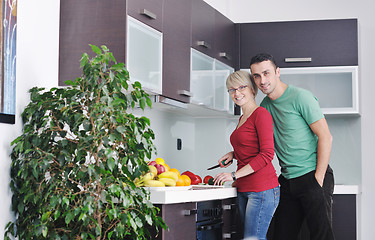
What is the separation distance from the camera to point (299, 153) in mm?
3178

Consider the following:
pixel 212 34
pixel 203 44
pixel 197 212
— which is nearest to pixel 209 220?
pixel 197 212

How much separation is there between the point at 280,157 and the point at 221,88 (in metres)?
1.12

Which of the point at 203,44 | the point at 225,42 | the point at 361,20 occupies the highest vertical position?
the point at 361,20

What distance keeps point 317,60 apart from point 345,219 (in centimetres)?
127

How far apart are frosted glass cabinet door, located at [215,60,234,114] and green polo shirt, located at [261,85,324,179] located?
3.29 feet

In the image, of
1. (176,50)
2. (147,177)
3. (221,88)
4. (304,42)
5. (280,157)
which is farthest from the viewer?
(304,42)

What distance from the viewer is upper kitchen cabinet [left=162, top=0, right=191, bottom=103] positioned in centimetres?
326

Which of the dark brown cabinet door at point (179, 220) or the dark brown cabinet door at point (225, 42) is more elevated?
the dark brown cabinet door at point (225, 42)

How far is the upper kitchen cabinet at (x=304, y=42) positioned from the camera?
14.7ft

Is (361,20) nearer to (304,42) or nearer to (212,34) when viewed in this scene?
(304,42)

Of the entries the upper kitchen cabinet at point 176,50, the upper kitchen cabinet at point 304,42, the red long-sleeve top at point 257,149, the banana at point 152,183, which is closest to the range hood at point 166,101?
the upper kitchen cabinet at point 176,50

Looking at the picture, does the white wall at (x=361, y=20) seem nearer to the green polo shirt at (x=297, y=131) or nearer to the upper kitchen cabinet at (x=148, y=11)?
the green polo shirt at (x=297, y=131)

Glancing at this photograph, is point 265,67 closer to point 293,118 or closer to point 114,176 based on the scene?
point 293,118

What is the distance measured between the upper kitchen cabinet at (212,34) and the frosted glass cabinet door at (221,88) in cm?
5
